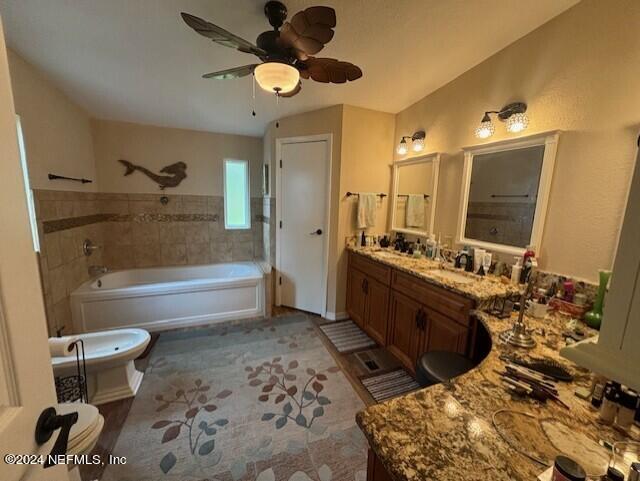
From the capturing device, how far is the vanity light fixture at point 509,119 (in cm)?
175

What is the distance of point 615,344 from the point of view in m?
0.56

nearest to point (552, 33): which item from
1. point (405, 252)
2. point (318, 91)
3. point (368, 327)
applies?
point (318, 91)

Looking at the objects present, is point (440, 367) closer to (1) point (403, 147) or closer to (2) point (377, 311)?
(2) point (377, 311)

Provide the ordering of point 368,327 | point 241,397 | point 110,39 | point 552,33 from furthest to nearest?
point 368,327 < point 241,397 < point 110,39 < point 552,33

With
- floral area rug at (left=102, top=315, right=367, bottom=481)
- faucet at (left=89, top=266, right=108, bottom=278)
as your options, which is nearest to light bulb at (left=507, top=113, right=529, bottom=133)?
floral area rug at (left=102, top=315, right=367, bottom=481)

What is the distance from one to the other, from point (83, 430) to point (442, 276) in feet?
7.12

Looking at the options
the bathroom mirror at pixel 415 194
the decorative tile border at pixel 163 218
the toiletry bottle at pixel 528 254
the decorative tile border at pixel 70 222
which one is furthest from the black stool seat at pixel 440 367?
the decorative tile border at pixel 163 218

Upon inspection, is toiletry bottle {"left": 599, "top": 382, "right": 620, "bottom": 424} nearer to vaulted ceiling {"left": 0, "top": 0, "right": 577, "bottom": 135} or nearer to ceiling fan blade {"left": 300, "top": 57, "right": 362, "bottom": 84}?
ceiling fan blade {"left": 300, "top": 57, "right": 362, "bottom": 84}

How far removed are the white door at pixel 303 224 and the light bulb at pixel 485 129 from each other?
1.45 meters

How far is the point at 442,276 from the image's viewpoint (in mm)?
1965

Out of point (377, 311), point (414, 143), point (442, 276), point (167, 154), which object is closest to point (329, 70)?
point (414, 143)

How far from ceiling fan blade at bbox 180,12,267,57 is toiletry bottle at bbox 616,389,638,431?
1928mm

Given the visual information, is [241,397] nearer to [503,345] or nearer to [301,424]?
[301,424]

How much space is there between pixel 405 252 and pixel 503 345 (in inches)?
→ 66.3
